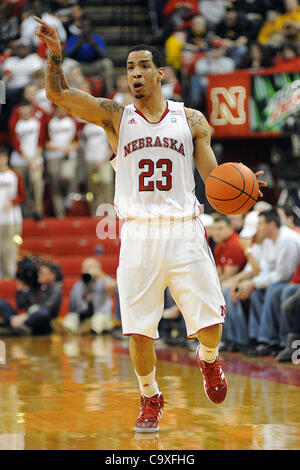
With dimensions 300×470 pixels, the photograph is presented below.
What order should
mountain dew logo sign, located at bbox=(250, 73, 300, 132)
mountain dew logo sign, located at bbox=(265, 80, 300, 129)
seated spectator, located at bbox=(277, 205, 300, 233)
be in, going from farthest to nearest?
mountain dew logo sign, located at bbox=(250, 73, 300, 132) → mountain dew logo sign, located at bbox=(265, 80, 300, 129) → seated spectator, located at bbox=(277, 205, 300, 233)

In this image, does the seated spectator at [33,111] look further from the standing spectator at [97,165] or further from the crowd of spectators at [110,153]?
the standing spectator at [97,165]

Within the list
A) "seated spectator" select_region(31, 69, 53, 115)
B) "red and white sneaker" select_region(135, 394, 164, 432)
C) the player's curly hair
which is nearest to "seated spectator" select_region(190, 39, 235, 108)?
"seated spectator" select_region(31, 69, 53, 115)

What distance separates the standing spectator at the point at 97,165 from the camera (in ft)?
50.0

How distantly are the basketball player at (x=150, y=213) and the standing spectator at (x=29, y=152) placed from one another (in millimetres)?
9827

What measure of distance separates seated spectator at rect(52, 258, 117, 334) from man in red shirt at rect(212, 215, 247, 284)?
2740 millimetres

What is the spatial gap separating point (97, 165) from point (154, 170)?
32.8 feet

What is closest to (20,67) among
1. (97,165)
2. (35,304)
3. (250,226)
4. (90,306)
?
(97,165)

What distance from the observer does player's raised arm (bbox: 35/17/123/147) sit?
17.4ft

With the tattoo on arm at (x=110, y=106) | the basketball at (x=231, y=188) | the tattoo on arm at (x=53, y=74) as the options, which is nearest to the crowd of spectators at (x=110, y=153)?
the basketball at (x=231, y=188)

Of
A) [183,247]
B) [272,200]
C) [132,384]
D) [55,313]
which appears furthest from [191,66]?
[183,247]

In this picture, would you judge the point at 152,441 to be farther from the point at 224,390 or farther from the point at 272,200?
the point at 272,200

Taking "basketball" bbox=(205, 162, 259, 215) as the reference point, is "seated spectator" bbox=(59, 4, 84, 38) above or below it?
above

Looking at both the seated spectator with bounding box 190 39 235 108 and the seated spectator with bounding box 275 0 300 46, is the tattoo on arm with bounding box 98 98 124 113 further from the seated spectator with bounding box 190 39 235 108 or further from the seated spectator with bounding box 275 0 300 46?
the seated spectator with bounding box 275 0 300 46

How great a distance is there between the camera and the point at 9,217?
13.9 metres
